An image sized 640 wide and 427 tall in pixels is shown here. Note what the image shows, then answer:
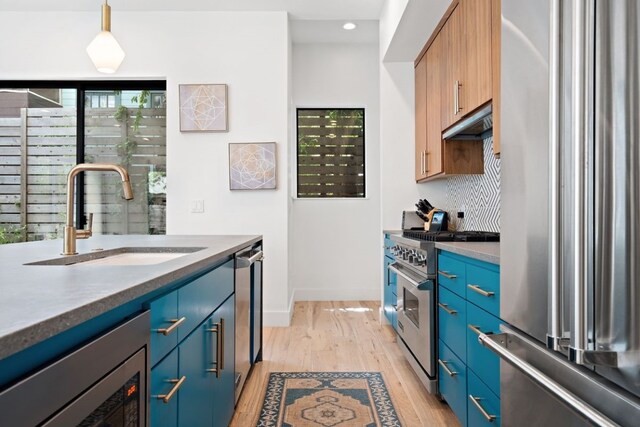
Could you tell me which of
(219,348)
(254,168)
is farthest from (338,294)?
(219,348)

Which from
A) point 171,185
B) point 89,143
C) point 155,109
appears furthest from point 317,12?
point 89,143

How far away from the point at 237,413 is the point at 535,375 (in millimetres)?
1689

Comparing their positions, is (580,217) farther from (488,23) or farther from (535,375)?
(488,23)

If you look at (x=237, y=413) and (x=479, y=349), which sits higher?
(x=479, y=349)

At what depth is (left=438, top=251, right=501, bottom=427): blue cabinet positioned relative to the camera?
1.45 m

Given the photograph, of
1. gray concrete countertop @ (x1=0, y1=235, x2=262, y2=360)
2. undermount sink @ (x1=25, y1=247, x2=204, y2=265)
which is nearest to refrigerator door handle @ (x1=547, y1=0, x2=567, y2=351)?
gray concrete countertop @ (x1=0, y1=235, x2=262, y2=360)

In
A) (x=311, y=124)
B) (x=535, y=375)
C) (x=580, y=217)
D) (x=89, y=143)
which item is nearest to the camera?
(x=580, y=217)

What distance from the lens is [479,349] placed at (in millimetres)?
1577

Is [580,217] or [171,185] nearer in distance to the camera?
[580,217]

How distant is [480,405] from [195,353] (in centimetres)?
104

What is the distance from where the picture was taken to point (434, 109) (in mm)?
3180

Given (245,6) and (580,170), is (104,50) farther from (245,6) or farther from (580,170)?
(580,170)

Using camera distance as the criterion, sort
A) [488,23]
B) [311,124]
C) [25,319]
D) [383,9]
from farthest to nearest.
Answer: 1. [311,124]
2. [383,9]
3. [488,23]
4. [25,319]

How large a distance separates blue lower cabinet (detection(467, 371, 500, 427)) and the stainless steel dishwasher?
1.06 meters
